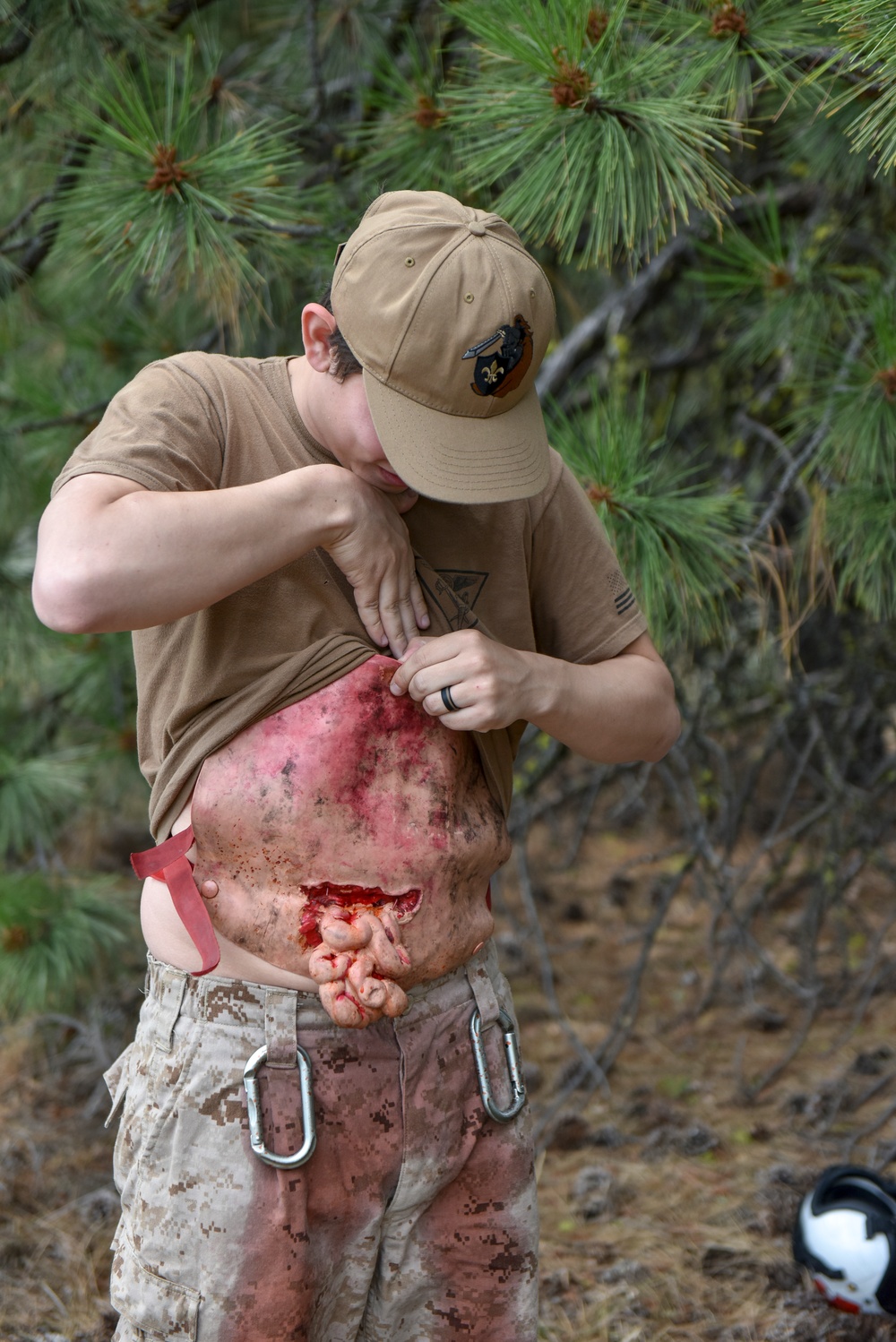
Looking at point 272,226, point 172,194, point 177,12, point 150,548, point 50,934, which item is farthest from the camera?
point 50,934

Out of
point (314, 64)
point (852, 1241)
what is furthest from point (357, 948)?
point (314, 64)

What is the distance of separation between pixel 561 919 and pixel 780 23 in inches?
116

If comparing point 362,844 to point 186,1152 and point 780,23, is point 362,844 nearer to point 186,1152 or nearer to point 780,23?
point 186,1152

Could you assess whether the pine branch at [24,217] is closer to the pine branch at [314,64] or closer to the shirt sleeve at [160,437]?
the pine branch at [314,64]

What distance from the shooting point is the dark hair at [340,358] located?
4.14 ft

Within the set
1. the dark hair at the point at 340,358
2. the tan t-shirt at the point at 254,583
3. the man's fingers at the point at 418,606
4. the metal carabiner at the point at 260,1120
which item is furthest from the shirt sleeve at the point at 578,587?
the metal carabiner at the point at 260,1120

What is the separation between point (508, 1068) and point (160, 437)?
835mm

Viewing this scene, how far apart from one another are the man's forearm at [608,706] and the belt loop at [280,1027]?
40 cm

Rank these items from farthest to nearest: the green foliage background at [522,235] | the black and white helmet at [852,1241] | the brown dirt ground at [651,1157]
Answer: the brown dirt ground at [651,1157]
the black and white helmet at [852,1241]
the green foliage background at [522,235]

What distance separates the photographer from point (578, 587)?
4.97 feet

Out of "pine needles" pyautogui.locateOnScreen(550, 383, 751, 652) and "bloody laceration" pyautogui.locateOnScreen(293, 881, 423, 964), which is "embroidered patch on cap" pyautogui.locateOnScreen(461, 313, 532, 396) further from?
"pine needles" pyautogui.locateOnScreen(550, 383, 751, 652)

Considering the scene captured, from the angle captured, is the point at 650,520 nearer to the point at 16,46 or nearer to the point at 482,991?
the point at 482,991

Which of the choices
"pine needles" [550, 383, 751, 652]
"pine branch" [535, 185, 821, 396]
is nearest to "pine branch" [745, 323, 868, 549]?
"pine needles" [550, 383, 751, 652]

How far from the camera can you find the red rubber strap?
1.29m
